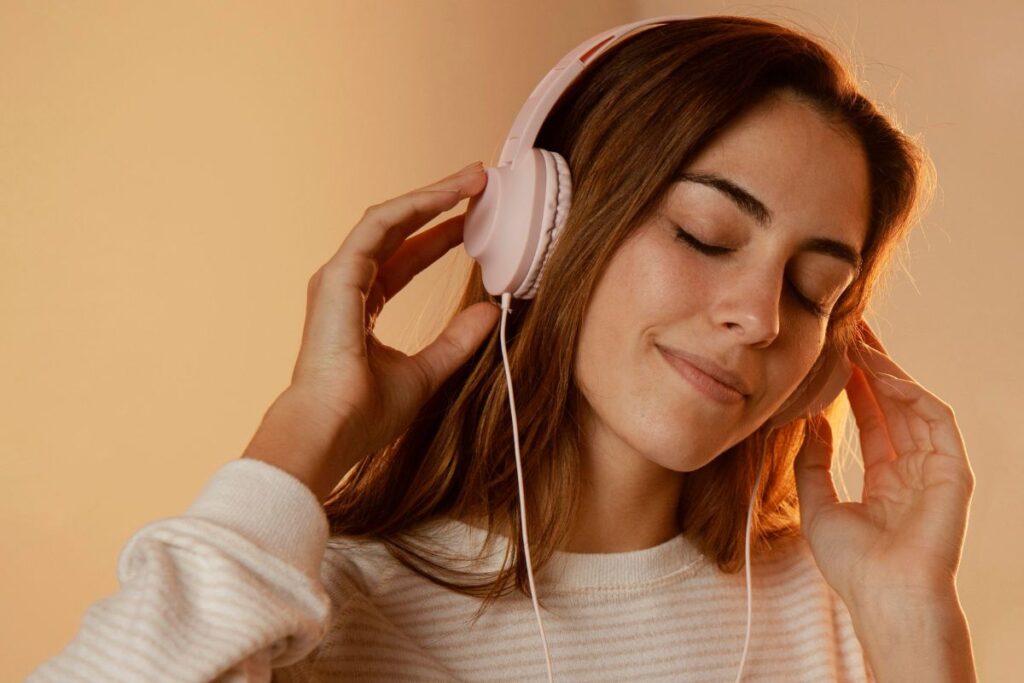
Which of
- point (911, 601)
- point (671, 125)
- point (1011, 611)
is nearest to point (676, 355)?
point (671, 125)

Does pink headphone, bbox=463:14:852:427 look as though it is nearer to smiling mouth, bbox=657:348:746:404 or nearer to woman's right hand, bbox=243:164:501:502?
woman's right hand, bbox=243:164:501:502

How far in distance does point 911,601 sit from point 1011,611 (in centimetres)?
85

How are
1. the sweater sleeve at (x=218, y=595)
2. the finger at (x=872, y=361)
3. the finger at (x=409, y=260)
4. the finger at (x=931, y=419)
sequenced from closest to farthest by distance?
the sweater sleeve at (x=218, y=595) < the finger at (x=409, y=260) < the finger at (x=931, y=419) < the finger at (x=872, y=361)

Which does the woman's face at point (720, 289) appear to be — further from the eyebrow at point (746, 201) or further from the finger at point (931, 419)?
the finger at point (931, 419)

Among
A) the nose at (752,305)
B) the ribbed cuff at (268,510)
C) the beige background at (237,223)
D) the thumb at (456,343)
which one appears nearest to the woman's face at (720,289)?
the nose at (752,305)

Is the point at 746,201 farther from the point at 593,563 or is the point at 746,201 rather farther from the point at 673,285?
the point at 593,563

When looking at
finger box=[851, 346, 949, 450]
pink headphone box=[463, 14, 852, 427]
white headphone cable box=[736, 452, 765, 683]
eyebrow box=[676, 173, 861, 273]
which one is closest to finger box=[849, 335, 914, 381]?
finger box=[851, 346, 949, 450]

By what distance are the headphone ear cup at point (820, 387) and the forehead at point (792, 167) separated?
199mm

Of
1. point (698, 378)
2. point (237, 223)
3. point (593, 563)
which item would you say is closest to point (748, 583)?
point (593, 563)

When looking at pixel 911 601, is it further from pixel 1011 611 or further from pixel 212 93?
pixel 212 93

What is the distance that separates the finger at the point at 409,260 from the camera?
4.47ft

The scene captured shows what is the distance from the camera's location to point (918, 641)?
4.35 ft

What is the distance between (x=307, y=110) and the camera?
2.11 m

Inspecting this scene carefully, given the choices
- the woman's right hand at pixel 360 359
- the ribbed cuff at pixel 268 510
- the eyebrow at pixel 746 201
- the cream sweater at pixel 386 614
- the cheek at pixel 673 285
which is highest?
→ the eyebrow at pixel 746 201
